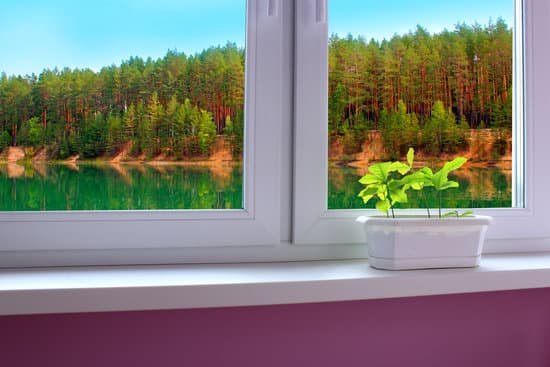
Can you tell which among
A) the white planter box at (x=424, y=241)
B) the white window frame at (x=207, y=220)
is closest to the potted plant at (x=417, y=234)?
the white planter box at (x=424, y=241)

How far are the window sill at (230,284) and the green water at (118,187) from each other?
0.14 m

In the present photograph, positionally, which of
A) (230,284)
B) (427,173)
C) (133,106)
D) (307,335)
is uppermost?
(133,106)

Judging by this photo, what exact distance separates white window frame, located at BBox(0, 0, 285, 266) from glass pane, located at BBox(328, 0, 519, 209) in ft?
0.49

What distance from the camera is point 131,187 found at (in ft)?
3.73

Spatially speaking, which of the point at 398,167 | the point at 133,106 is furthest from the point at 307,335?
the point at 133,106

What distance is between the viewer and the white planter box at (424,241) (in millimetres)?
1076

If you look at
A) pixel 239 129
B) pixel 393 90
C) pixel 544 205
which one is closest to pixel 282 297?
pixel 239 129

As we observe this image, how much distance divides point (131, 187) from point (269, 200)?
0.30 meters

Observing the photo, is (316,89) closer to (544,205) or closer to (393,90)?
(393,90)

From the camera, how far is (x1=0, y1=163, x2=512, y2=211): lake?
1089 mm

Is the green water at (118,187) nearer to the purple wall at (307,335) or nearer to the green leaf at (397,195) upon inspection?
the purple wall at (307,335)

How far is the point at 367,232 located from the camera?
3.70ft

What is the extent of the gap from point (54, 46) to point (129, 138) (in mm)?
238

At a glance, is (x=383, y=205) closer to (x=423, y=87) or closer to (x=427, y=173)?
(x=427, y=173)
